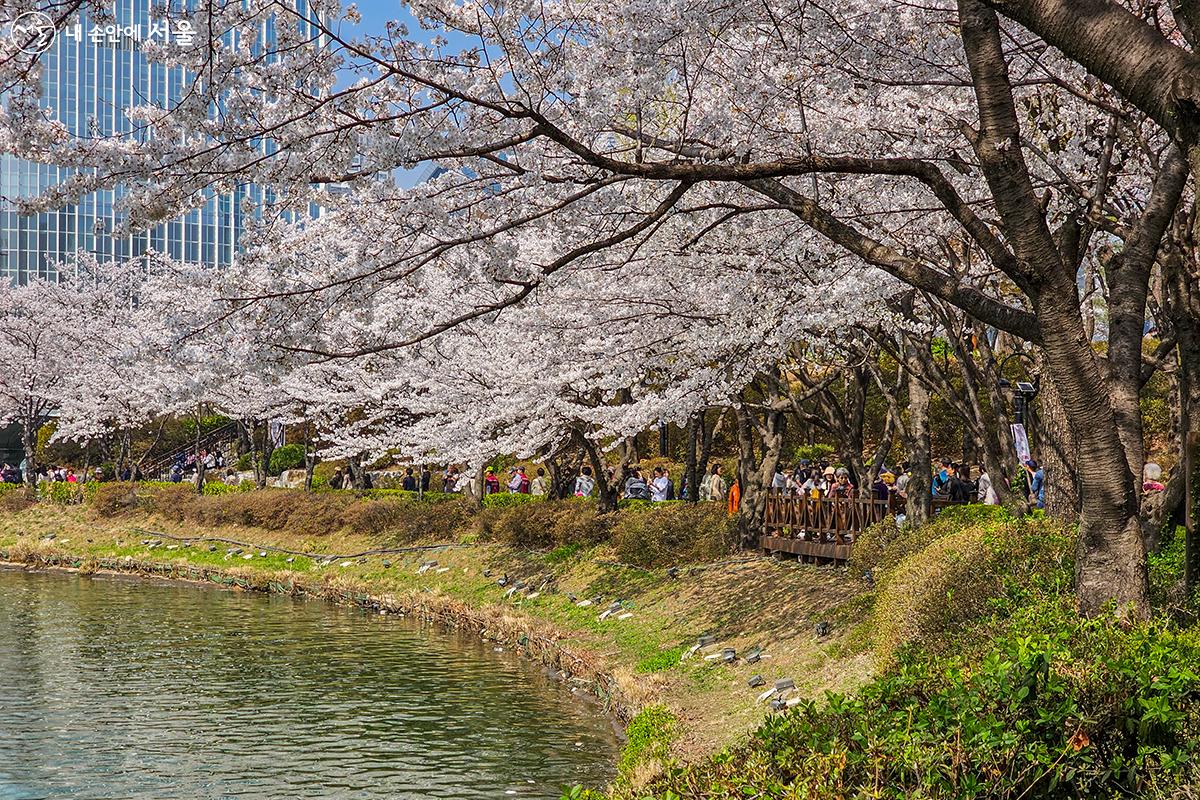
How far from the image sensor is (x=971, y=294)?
294 inches

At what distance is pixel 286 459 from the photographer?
42.3 metres

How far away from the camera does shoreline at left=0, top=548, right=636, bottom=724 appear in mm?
14750


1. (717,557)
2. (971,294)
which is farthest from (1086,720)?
(717,557)

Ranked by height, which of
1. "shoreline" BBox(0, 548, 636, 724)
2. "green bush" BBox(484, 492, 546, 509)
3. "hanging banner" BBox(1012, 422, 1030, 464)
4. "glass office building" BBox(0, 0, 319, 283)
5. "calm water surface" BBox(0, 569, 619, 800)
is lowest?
"calm water surface" BBox(0, 569, 619, 800)

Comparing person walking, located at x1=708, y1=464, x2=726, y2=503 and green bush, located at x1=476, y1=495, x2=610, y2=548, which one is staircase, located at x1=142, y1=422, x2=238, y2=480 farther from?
person walking, located at x1=708, y1=464, x2=726, y2=503

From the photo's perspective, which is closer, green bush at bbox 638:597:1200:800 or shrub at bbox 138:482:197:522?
green bush at bbox 638:597:1200:800

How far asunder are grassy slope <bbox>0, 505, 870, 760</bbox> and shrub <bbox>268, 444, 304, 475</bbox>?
12846mm

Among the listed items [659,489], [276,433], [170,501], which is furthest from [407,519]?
[276,433]

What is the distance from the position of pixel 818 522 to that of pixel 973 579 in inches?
325

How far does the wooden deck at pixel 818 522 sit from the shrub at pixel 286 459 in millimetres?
27332

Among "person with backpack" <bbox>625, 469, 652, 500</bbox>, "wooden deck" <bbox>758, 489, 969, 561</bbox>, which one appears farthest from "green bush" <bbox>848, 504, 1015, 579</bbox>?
"person with backpack" <bbox>625, 469, 652, 500</bbox>

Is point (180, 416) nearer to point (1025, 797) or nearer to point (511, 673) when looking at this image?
point (511, 673)

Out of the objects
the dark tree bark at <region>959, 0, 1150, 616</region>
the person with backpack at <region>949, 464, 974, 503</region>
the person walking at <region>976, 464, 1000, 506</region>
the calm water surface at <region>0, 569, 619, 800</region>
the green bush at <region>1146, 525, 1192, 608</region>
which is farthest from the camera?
the person with backpack at <region>949, 464, 974, 503</region>

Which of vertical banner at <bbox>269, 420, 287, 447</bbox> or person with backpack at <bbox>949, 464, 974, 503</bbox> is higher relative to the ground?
vertical banner at <bbox>269, 420, 287, 447</bbox>
